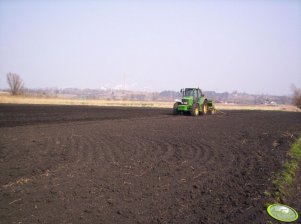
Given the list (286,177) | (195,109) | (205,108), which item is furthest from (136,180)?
(205,108)

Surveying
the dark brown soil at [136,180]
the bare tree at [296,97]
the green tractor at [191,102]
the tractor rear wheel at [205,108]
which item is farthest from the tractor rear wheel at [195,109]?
the bare tree at [296,97]

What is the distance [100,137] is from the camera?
529 inches

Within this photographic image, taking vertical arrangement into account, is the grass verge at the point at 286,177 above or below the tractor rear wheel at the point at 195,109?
below

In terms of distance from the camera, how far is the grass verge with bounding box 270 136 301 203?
21.8 ft

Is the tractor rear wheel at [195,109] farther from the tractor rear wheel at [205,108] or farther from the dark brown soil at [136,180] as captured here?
the dark brown soil at [136,180]

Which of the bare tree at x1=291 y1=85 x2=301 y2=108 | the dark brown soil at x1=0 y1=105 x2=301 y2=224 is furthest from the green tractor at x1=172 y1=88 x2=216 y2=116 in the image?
the bare tree at x1=291 y1=85 x2=301 y2=108

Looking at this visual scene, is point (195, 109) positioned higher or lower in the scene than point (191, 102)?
lower

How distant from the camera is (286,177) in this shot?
7.75m

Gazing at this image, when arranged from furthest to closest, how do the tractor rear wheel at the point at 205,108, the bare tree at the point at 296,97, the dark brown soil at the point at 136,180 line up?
the bare tree at the point at 296,97 < the tractor rear wheel at the point at 205,108 < the dark brown soil at the point at 136,180

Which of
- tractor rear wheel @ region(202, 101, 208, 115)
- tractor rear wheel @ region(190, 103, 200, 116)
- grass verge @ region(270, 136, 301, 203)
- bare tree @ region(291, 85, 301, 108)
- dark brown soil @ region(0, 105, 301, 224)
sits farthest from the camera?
bare tree @ region(291, 85, 301, 108)

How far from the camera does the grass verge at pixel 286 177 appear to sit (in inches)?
262

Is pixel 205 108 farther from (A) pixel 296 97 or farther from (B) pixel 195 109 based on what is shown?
(A) pixel 296 97

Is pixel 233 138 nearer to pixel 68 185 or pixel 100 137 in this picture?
pixel 100 137

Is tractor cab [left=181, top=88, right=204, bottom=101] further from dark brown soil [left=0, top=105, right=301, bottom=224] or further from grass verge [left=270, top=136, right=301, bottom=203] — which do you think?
grass verge [left=270, top=136, right=301, bottom=203]
